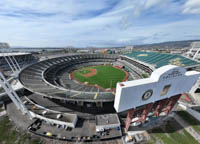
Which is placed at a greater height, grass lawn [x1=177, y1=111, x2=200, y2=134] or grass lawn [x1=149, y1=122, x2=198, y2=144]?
grass lawn [x1=177, y1=111, x2=200, y2=134]

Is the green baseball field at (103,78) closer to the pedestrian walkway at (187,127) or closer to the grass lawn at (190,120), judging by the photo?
the pedestrian walkway at (187,127)

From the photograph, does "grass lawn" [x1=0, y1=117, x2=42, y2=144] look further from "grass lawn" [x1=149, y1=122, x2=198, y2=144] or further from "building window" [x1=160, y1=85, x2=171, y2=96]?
"building window" [x1=160, y1=85, x2=171, y2=96]

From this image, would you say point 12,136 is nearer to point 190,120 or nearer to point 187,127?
point 187,127

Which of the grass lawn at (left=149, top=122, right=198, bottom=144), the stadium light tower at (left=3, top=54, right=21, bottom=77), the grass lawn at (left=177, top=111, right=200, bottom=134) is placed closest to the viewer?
the grass lawn at (left=149, top=122, right=198, bottom=144)

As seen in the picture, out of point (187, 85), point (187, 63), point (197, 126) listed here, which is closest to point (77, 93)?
point (187, 85)

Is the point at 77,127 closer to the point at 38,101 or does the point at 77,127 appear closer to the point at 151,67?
the point at 38,101

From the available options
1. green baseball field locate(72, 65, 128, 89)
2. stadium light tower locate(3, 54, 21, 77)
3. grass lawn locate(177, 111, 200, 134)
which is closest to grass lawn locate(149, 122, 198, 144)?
grass lawn locate(177, 111, 200, 134)

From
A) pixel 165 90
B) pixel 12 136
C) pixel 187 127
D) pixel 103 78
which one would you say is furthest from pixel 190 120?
pixel 12 136

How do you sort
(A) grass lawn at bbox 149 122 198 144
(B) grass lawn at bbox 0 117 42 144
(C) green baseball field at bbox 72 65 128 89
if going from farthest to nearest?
(C) green baseball field at bbox 72 65 128 89
(A) grass lawn at bbox 149 122 198 144
(B) grass lawn at bbox 0 117 42 144
